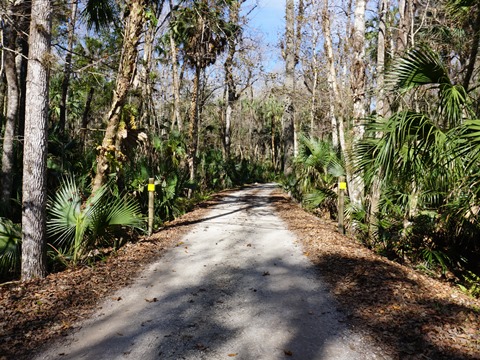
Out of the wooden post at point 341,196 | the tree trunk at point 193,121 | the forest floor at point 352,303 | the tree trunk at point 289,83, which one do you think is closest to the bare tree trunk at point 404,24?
the wooden post at point 341,196

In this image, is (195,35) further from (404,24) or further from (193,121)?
(404,24)

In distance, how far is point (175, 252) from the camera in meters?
6.87

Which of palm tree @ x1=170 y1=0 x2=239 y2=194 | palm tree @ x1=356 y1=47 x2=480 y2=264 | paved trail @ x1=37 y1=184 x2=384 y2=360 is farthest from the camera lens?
palm tree @ x1=170 y1=0 x2=239 y2=194

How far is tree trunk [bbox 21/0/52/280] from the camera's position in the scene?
538 centimetres

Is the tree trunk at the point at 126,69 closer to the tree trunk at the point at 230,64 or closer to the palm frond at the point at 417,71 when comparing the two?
the palm frond at the point at 417,71

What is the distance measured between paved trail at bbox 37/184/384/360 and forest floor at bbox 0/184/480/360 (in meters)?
0.22

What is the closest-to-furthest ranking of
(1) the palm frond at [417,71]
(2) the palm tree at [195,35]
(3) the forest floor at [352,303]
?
(3) the forest floor at [352,303] < (1) the palm frond at [417,71] < (2) the palm tree at [195,35]

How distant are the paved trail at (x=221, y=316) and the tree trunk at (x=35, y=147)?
5.00 ft

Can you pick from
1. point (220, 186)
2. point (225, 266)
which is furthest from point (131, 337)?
point (220, 186)

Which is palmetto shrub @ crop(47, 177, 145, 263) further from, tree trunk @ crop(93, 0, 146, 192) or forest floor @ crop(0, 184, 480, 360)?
tree trunk @ crop(93, 0, 146, 192)

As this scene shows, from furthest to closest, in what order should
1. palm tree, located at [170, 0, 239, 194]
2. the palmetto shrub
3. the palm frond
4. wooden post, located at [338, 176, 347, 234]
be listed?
palm tree, located at [170, 0, 239, 194] < wooden post, located at [338, 176, 347, 234] < the palmetto shrub < the palm frond

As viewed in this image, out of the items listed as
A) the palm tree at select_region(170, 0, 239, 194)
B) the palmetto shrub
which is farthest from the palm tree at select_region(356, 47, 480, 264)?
the palm tree at select_region(170, 0, 239, 194)

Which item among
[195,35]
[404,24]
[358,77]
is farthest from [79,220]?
[404,24]

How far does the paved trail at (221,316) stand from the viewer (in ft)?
11.2
